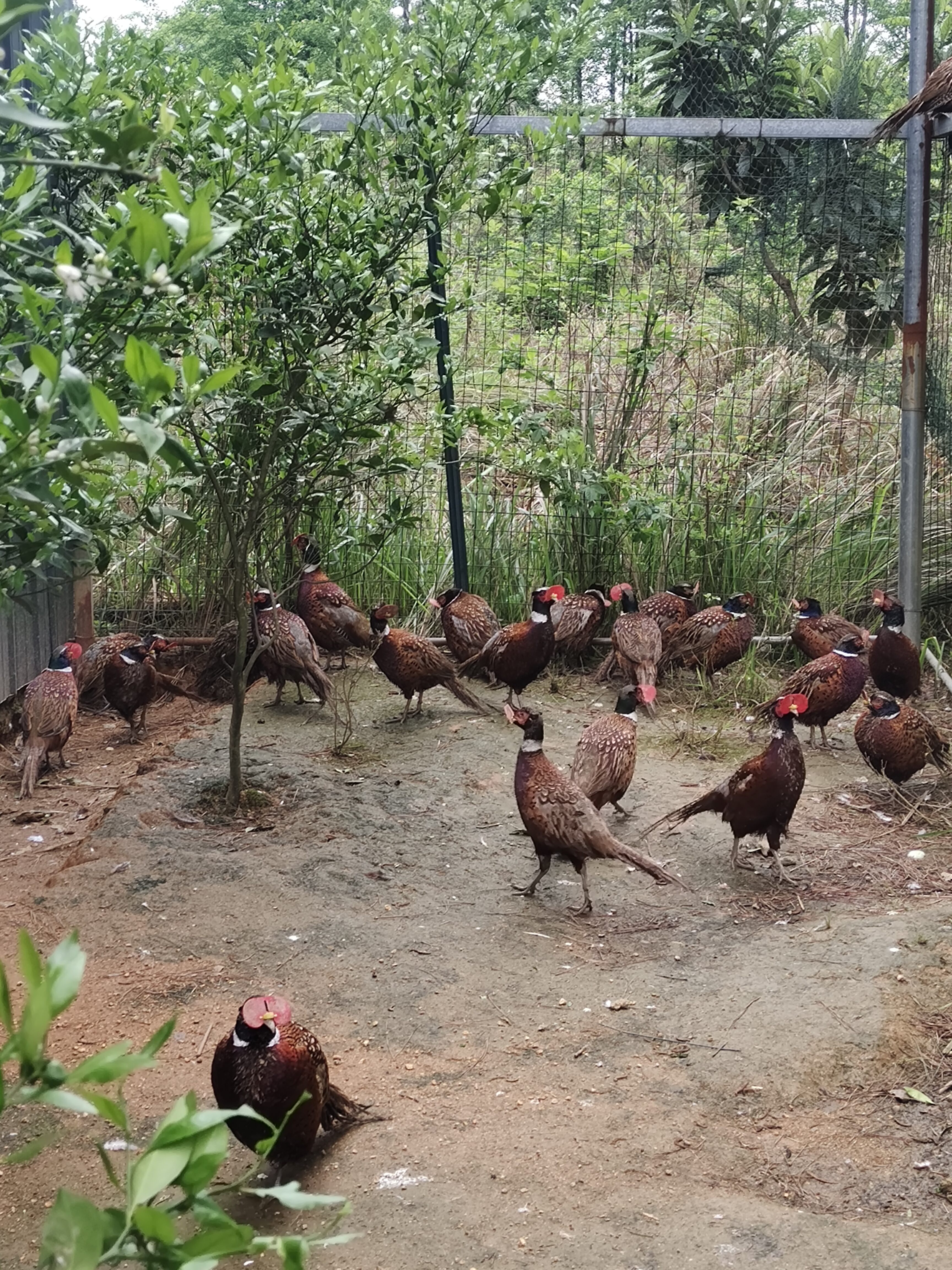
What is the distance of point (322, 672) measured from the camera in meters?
7.34

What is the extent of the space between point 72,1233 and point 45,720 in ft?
18.6

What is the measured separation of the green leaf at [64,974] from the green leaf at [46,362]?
0.59 meters

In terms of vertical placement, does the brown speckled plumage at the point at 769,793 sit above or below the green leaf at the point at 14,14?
below

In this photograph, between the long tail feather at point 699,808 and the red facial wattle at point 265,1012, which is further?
the long tail feather at point 699,808

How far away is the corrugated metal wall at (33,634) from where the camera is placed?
22.1 ft

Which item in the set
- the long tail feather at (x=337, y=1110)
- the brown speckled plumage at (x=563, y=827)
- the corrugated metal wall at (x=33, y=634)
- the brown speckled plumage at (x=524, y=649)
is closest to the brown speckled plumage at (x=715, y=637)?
the brown speckled plumage at (x=524, y=649)

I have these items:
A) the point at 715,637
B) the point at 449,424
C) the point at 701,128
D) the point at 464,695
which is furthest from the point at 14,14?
the point at 701,128

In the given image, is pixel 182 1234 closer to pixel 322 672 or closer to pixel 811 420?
pixel 322 672

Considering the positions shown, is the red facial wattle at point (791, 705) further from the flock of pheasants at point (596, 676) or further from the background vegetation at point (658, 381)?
the background vegetation at point (658, 381)

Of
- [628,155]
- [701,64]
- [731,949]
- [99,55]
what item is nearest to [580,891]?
[731,949]

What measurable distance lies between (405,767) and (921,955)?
2.98 m

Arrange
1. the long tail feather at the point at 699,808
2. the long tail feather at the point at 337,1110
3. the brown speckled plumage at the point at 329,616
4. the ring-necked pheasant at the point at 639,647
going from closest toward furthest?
the long tail feather at the point at 337,1110
the long tail feather at the point at 699,808
the ring-necked pheasant at the point at 639,647
the brown speckled plumage at the point at 329,616

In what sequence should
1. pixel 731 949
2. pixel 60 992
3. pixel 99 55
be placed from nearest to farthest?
pixel 60 992 → pixel 99 55 → pixel 731 949

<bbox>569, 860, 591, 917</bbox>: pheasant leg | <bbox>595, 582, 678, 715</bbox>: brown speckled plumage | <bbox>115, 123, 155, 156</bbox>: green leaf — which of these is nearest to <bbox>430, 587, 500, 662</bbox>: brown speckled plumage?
<bbox>595, 582, 678, 715</bbox>: brown speckled plumage
